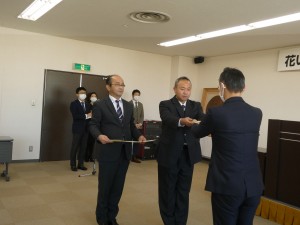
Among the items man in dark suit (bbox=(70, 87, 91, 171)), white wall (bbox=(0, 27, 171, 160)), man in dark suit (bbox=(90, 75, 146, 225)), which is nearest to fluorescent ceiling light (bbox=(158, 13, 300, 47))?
white wall (bbox=(0, 27, 171, 160))

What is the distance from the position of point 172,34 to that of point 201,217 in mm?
3496

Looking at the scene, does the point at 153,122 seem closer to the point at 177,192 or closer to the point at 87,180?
the point at 87,180

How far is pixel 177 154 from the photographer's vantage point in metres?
2.94

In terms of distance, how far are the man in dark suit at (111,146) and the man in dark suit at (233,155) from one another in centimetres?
124

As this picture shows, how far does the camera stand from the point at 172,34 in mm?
5797

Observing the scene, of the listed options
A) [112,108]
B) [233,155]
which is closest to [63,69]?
[112,108]

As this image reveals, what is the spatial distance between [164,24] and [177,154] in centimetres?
292

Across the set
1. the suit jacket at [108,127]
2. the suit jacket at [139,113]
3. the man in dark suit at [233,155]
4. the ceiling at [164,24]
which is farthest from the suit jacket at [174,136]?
the suit jacket at [139,113]

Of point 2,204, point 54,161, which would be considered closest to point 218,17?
point 2,204

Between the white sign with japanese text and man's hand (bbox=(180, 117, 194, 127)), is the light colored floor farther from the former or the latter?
the white sign with japanese text

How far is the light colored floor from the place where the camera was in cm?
352

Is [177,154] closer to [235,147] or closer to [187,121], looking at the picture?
[187,121]

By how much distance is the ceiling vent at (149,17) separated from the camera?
4629mm

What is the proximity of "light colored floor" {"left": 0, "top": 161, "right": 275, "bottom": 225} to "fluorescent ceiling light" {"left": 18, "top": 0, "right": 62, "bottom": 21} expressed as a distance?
2.80 m
